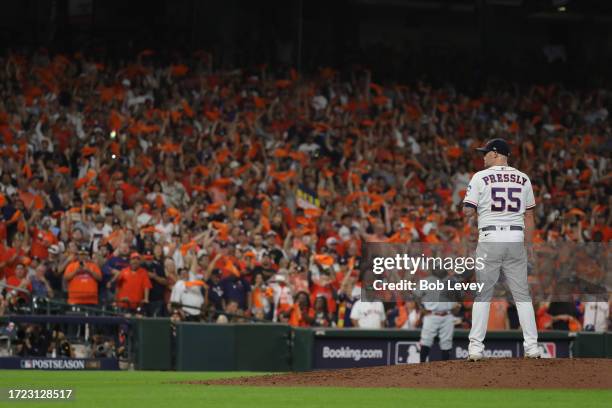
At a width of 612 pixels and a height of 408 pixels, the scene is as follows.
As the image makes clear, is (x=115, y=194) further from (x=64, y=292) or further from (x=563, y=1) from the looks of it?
(x=563, y=1)

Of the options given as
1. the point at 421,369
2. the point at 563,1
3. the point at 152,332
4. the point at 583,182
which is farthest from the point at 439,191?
the point at 421,369

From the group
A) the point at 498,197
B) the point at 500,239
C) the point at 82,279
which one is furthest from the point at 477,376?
the point at 82,279

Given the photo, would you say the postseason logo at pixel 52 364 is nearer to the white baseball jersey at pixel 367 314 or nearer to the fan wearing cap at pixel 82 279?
the fan wearing cap at pixel 82 279

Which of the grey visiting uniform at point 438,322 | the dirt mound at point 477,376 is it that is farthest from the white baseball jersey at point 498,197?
the grey visiting uniform at point 438,322

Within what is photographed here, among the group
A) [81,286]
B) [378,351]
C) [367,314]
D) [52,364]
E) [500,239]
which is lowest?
[52,364]

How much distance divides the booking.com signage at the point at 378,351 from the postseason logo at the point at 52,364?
4.05 metres

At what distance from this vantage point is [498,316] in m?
21.2

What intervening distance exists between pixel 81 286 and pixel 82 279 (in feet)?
0.38

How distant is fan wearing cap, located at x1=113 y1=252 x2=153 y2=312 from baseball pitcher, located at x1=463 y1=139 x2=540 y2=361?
9.20 meters

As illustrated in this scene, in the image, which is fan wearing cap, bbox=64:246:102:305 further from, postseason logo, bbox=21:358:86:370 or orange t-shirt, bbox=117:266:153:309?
postseason logo, bbox=21:358:86:370

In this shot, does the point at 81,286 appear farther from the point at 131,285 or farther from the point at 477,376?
the point at 477,376

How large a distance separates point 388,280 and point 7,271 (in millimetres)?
6369

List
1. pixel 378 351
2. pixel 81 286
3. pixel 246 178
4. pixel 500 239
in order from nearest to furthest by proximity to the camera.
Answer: pixel 500 239 < pixel 81 286 < pixel 378 351 < pixel 246 178

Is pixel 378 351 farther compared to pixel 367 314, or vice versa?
pixel 367 314
